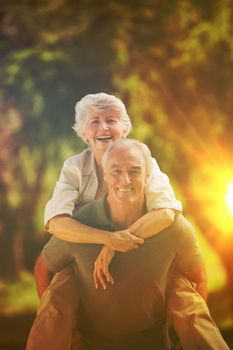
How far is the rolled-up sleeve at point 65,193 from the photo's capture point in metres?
4.02

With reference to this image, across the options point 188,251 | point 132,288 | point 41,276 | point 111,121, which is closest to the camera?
point 132,288

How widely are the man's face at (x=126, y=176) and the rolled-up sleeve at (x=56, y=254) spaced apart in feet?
1.80

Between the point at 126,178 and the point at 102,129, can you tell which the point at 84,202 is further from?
the point at 102,129

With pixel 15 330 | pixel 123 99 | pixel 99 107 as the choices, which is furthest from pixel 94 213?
pixel 15 330

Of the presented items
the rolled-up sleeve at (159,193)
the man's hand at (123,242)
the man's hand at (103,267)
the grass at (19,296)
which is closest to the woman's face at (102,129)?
the rolled-up sleeve at (159,193)

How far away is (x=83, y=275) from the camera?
387 cm

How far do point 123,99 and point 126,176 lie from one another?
2.35ft

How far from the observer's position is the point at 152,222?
3.85 m

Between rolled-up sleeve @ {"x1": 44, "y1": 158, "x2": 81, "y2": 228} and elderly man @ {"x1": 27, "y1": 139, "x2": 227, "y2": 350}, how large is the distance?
0.40ft

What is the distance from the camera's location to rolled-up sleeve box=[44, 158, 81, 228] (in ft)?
13.2

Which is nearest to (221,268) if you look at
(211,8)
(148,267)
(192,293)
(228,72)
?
(192,293)

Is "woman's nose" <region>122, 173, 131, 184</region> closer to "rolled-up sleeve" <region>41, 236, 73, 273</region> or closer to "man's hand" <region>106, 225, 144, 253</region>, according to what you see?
"man's hand" <region>106, 225, 144, 253</region>

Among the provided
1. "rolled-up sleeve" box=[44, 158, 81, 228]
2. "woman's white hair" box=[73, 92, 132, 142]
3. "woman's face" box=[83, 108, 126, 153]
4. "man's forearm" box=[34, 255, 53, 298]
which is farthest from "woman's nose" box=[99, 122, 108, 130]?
"man's forearm" box=[34, 255, 53, 298]

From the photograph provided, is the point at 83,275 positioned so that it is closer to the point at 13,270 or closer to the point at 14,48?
the point at 13,270
